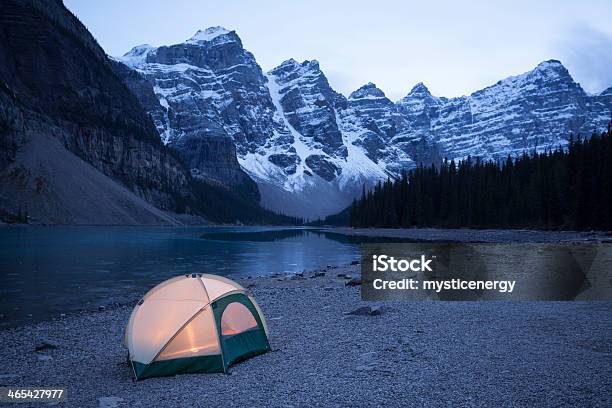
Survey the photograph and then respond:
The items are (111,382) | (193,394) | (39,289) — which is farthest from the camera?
(39,289)

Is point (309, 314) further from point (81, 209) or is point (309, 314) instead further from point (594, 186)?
point (81, 209)

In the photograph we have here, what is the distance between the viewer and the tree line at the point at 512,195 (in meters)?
64.5

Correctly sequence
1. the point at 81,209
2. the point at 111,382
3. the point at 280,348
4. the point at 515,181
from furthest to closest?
the point at 81,209
the point at 515,181
the point at 280,348
the point at 111,382

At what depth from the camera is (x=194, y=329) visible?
1148 cm

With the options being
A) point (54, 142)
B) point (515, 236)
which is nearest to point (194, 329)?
point (515, 236)

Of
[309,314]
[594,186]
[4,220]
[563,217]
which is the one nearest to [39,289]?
[309,314]

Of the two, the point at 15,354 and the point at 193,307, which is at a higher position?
the point at 193,307

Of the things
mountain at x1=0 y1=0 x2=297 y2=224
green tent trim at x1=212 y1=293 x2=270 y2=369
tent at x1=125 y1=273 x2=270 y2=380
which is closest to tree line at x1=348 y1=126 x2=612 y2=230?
green tent trim at x1=212 y1=293 x2=270 y2=369

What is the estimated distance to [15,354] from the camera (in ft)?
43.6

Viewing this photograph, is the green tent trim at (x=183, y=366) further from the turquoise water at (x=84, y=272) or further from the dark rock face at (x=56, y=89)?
the dark rock face at (x=56, y=89)

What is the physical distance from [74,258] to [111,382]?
38765 millimetres

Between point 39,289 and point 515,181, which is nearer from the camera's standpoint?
point 39,289

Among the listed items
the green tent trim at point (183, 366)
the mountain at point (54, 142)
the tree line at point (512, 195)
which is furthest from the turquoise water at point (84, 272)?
the mountain at point (54, 142)

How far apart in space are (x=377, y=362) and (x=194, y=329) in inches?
178
